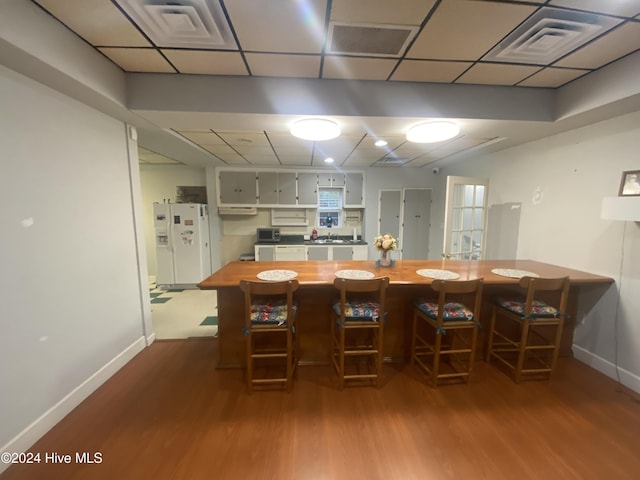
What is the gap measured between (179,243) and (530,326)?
5.10 m

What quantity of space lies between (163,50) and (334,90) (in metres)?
1.24

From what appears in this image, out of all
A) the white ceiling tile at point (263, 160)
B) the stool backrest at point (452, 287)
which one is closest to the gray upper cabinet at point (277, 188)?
the white ceiling tile at point (263, 160)

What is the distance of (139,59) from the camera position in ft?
5.96

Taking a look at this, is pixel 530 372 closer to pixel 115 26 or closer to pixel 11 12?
pixel 115 26

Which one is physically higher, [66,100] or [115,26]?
[115,26]

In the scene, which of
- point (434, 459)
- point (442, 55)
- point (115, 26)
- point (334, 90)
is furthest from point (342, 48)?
point (434, 459)

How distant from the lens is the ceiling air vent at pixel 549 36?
137cm

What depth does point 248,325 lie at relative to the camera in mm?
1888

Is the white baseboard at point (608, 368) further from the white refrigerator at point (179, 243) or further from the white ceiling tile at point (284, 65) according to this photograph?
the white refrigerator at point (179, 243)

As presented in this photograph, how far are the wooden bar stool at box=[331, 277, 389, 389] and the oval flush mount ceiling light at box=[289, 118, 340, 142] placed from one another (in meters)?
1.32

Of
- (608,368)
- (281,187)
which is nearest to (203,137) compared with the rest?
(281,187)

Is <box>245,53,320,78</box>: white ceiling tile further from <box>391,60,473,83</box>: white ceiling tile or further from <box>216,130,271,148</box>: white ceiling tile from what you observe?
<box>216,130,271,148</box>: white ceiling tile

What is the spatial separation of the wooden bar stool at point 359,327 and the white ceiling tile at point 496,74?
5.69 ft

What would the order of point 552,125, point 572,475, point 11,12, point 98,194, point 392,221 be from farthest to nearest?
point 392,221 → point 552,125 → point 98,194 → point 572,475 → point 11,12
